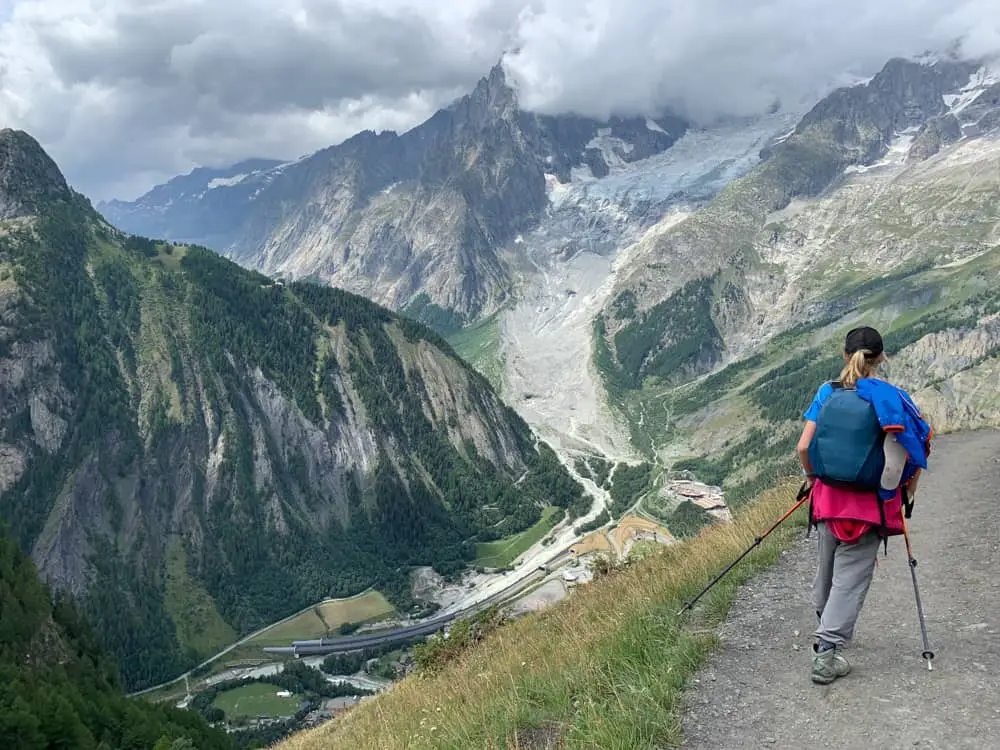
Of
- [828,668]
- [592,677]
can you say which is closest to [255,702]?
[592,677]

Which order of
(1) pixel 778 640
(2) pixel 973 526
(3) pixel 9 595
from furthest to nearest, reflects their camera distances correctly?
(3) pixel 9 595, (2) pixel 973 526, (1) pixel 778 640

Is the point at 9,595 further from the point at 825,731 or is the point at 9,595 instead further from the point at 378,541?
the point at 378,541

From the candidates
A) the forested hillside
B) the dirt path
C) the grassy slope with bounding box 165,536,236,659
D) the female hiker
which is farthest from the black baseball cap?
the grassy slope with bounding box 165,536,236,659

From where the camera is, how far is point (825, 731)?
7379 millimetres

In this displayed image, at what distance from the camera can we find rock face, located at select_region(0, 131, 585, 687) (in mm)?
130500

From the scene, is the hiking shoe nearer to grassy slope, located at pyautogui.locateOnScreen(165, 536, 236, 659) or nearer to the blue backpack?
the blue backpack

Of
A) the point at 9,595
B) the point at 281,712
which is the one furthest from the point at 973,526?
the point at 281,712

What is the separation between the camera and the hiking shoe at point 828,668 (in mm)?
8383

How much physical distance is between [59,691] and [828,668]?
69565 mm

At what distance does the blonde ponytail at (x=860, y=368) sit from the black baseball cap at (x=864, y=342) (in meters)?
0.06

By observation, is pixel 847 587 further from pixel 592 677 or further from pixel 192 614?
pixel 192 614

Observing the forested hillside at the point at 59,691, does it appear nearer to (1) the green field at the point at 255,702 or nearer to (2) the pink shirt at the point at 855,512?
(1) the green field at the point at 255,702

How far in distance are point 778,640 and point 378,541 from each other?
159m

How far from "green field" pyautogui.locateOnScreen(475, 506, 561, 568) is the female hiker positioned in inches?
5770
